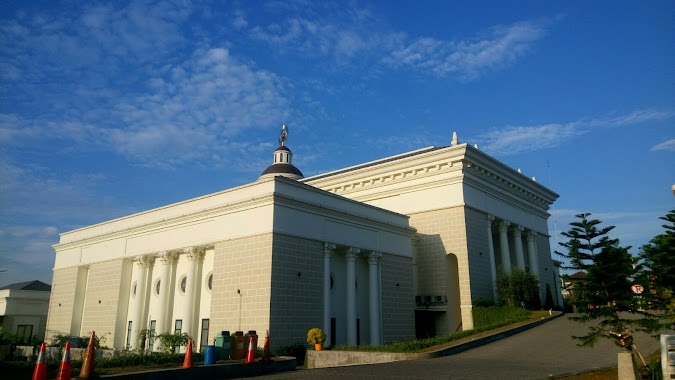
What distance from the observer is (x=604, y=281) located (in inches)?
546

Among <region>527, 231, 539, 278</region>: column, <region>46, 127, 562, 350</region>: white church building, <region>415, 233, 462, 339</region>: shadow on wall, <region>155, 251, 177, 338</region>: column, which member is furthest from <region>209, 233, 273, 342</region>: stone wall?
<region>527, 231, 539, 278</region>: column

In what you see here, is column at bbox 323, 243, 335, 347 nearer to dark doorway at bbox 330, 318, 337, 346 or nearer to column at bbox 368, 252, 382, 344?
dark doorway at bbox 330, 318, 337, 346

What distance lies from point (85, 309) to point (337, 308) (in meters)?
19.1

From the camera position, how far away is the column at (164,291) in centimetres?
2966

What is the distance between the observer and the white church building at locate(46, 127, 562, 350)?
2547 centimetres

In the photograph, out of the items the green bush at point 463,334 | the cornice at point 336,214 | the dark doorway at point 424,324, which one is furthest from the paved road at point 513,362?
the cornice at point 336,214

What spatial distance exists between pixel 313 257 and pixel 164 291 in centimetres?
1008

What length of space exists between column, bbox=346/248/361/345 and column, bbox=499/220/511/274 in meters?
13.0

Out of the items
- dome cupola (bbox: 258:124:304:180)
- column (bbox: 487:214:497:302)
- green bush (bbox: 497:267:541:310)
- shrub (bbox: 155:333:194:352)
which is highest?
dome cupola (bbox: 258:124:304:180)

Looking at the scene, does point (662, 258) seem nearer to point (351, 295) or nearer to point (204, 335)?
point (351, 295)

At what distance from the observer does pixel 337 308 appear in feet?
92.4

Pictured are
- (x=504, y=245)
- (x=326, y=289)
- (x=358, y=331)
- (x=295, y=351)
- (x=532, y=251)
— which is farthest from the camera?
(x=532, y=251)

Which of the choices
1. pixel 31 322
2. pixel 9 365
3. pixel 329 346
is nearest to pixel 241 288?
pixel 329 346

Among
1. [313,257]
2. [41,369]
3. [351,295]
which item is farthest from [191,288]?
[41,369]
